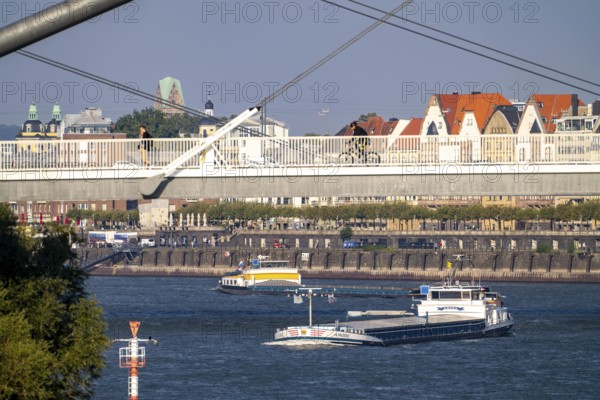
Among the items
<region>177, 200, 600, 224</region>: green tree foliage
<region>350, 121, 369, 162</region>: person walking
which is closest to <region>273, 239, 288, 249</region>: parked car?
<region>177, 200, 600, 224</region>: green tree foliage

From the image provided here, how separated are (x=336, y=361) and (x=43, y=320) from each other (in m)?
31.7

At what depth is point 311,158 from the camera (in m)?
40.8

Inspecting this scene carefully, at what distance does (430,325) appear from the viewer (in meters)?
65.3

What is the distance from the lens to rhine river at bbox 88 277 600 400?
4662 cm

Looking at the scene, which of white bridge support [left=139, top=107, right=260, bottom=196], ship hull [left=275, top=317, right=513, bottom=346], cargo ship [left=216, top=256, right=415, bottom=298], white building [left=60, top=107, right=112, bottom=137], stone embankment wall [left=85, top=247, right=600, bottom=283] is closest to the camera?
white bridge support [left=139, top=107, right=260, bottom=196]

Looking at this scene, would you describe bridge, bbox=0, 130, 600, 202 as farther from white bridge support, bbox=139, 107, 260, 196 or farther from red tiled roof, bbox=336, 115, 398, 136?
red tiled roof, bbox=336, 115, 398, 136

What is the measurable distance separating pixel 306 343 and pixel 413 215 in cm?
8049

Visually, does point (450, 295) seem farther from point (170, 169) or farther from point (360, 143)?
point (170, 169)

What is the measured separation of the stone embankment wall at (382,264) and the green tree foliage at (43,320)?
89.2 meters

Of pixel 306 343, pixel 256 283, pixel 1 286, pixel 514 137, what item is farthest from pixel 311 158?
pixel 256 283

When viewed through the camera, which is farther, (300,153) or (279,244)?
(279,244)

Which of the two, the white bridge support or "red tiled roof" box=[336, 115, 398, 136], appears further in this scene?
"red tiled roof" box=[336, 115, 398, 136]

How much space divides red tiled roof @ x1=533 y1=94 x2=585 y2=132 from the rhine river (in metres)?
59.1

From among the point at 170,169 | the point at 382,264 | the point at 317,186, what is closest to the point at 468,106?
the point at 382,264
